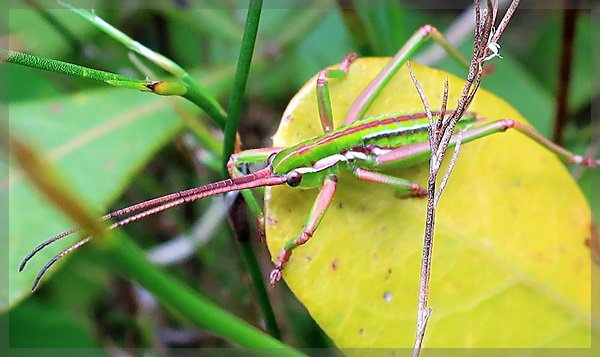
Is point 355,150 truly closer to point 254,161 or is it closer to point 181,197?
point 254,161

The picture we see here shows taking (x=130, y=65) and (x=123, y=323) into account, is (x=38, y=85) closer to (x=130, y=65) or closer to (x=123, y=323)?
(x=130, y=65)

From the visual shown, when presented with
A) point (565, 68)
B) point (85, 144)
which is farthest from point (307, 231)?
point (565, 68)

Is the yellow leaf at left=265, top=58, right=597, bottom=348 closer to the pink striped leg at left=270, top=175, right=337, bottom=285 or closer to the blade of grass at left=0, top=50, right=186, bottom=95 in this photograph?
the pink striped leg at left=270, top=175, right=337, bottom=285

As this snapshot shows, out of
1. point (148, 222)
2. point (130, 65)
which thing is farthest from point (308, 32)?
point (148, 222)

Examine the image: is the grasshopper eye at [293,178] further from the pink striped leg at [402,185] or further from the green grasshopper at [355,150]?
the pink striped leg at [402,185]

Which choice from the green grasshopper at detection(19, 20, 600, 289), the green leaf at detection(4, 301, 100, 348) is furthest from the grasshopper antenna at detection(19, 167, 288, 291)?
the green leaf at detection(4, 301, 100, 348)

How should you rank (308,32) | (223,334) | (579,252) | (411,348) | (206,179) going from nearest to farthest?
(223,334), (411,348), (579,252), (206,179), (308,32)

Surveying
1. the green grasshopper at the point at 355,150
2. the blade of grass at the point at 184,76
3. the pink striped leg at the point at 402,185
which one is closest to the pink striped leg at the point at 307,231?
the green grasshopper at the point at 355,150
